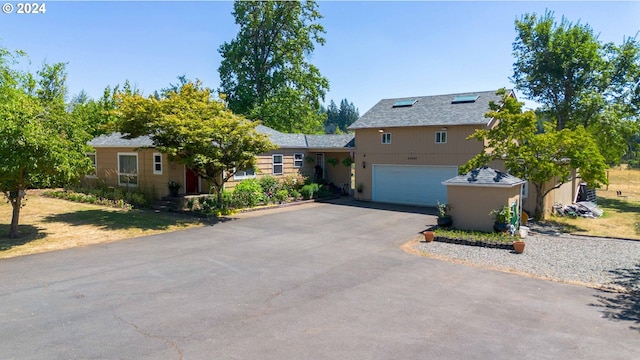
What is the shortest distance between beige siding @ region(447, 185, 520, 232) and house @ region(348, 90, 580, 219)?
5732mm

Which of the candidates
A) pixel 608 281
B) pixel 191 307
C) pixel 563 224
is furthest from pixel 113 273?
pixel 563 224

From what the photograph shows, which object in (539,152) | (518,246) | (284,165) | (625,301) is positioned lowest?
(625,301)

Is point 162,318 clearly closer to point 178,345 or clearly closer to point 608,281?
point 178,345

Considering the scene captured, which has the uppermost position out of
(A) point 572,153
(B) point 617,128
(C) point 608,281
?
(B) point 617,128

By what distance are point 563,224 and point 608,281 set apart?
28.1 ft

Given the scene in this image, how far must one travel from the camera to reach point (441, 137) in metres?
21.5

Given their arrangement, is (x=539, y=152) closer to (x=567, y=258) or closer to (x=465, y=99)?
(x=567, y=258)

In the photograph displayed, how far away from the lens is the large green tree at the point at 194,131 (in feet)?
52.3

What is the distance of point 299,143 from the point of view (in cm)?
2605

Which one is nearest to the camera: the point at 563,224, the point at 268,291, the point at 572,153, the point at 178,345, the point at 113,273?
the point at 178,345

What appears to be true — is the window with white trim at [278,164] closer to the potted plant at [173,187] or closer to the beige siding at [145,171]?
the beige siding at [145,171]

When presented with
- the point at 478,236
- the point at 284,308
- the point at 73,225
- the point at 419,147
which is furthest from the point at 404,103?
the point at 284,308

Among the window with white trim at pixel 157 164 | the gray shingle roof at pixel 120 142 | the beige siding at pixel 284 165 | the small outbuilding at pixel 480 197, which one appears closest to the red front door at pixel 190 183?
the window with white trim at pixel 157 164

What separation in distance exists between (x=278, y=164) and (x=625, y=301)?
18.4 meters
